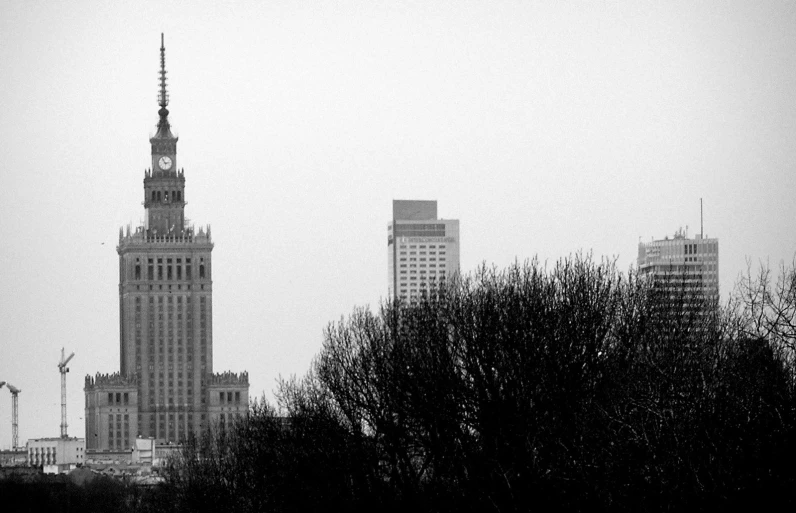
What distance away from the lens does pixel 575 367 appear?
85625mm

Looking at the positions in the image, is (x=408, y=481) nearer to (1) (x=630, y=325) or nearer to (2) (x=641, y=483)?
(1) (x=630, y=325)

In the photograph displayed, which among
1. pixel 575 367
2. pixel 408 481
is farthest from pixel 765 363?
pixel 408 481

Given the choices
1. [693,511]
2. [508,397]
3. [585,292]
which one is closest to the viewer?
[693,511]

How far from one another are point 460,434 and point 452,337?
10226 millimetres

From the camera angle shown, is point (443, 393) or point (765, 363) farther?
point (443, 393)

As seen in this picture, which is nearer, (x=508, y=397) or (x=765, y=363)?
(x=765, y=363)

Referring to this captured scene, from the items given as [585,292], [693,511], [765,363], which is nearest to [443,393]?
[585,292]

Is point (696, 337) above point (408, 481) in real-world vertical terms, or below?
above

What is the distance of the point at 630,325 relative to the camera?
9006 centimetres

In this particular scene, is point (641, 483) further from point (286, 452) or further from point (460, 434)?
point (286, 452)

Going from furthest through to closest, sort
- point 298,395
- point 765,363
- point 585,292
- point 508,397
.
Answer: point 298,395, point 585,292, point 508,397, point 765,363

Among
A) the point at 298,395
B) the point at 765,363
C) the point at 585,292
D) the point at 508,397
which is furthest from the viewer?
the point at 298,395

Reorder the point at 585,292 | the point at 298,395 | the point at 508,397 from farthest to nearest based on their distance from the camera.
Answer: the point at 298,395
the point at 585,292
the point at 508,397

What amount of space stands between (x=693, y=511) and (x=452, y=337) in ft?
105
